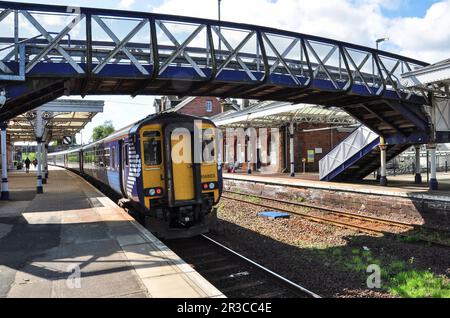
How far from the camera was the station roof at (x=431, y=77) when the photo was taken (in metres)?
12.9


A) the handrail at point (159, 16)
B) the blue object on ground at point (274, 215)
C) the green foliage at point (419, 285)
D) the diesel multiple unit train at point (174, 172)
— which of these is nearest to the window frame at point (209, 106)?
the blue object on ground at point (274, 215)

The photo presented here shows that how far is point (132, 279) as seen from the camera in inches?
A: 227

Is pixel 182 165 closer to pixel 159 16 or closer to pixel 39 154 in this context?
pixel 159 16

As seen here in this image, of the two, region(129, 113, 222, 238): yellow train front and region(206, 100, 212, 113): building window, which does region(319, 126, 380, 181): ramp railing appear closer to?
region(129, 113, 222, 238): yellow train front

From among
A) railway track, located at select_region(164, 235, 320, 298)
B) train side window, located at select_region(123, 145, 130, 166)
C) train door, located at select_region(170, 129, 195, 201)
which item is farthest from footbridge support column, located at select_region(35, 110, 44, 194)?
train door, located at select_region(170, 129, 195, 201)

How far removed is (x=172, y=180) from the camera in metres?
9.71

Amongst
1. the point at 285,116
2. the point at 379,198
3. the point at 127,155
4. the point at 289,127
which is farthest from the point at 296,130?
the point at 127,155

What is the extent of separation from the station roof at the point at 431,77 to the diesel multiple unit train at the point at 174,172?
7691mm

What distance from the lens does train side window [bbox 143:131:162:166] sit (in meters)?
9.84

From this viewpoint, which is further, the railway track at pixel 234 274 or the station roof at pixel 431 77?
the station roof at pixel 431 77

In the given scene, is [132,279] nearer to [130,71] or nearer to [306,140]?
[130,71]

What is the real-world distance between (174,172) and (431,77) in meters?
9.11

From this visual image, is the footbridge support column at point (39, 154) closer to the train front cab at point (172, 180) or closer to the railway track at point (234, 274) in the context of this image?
the train front cab at point (172, 180)
